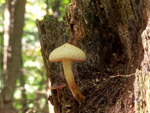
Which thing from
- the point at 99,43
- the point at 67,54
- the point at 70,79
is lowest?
the point at 70,79

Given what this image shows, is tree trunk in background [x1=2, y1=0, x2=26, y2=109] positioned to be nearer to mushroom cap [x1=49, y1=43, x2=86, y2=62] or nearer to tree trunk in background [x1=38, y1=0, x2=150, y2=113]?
tree trunk in background [x1=38, y1=0, x2=150, y2=113]

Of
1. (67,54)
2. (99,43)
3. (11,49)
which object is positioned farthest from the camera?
(11,49)

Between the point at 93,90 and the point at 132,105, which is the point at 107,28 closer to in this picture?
the point at 93,90

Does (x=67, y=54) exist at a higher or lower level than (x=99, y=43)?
lower

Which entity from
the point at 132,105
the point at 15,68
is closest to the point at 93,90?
the point at 132,105

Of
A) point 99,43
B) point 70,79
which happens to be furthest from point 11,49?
point 70,79

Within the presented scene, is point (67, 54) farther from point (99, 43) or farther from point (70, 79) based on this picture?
point (99, 43)

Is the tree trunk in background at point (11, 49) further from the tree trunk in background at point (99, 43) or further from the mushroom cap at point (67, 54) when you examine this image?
the mushroom cap at point (67, 54)

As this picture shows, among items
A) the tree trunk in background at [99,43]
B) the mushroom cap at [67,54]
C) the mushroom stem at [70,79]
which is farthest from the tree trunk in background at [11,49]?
the mushroom cap at [67,54]
